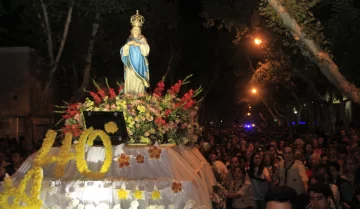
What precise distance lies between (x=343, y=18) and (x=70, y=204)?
14081mm

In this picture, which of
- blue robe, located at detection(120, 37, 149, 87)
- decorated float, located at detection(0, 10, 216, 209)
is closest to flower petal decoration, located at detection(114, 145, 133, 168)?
decorated float, located at detection(0, 10, 216, 209)

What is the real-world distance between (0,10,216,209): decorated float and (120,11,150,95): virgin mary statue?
1.49ft

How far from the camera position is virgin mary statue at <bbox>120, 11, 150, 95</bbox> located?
10422mm

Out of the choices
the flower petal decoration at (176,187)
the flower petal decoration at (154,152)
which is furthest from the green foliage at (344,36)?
the flower petal decoration at (176,187)

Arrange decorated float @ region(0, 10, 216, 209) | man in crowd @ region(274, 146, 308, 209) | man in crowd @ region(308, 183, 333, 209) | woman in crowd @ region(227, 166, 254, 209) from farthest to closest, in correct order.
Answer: man in crowd @ region(274, 146, 308, 209), woman in crowd @ region(227, 166, 254, 209), decorated float @ region(0, 10, 216, 209), man in crowd @ region(308, 183, 333, 209)

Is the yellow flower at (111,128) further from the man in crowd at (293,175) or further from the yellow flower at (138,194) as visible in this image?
the man in crowd at (293,175)

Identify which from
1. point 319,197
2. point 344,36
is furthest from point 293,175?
point 344,36

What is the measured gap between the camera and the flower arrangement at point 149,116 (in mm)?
9406

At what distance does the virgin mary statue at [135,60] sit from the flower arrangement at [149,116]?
1.02ft

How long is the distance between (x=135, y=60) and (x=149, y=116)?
152cm

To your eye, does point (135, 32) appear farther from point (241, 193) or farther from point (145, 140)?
point (241, 193)

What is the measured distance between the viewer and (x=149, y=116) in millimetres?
9352

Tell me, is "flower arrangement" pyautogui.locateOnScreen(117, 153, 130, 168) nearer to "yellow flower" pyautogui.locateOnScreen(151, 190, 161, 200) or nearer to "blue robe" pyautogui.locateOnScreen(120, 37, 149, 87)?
"yellow flower" pyautogui.locateOnScreen(151, 190, 161, 200)

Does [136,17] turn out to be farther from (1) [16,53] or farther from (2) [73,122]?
(1) [16,53]
